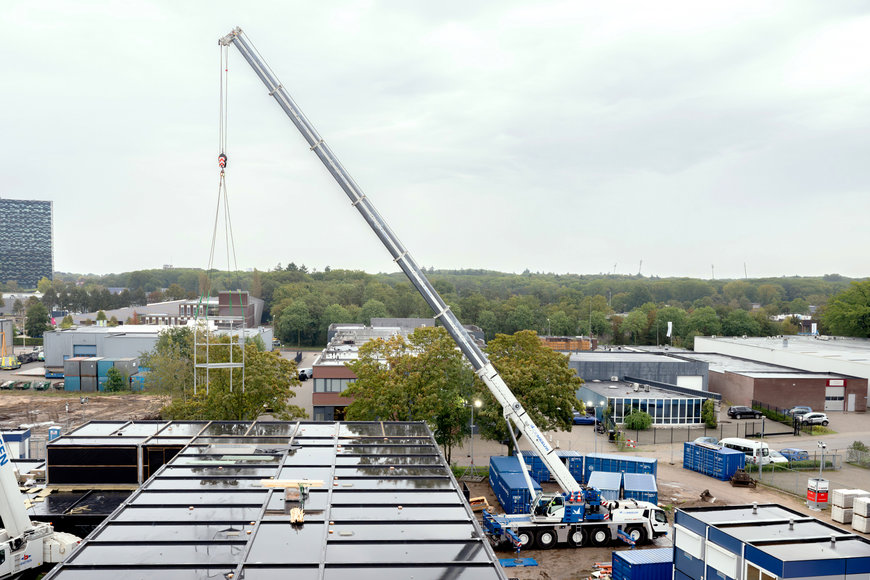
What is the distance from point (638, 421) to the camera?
38156 millimetres

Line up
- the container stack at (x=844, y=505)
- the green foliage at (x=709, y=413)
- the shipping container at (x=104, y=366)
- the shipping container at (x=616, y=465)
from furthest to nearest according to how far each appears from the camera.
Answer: the shipping container at (x=104, y=366) → the green foliage at (x=709, y=413) → the shipping container at (x=616, y=465) → the container stack at (x=844, y=505)

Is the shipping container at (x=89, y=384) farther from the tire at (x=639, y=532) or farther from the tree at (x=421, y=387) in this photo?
the tire at (x=639, y=532)

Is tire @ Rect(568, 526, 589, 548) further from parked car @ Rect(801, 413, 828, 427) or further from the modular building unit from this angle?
parked car @ Rect(801, 413, 828, 427)

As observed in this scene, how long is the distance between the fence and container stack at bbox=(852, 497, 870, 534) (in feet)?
40.2

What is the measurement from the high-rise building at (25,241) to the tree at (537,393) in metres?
206

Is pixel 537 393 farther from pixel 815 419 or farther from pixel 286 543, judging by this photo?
pixel 815 419

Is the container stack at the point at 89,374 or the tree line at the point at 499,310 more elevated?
the tree line at the point at 499,310

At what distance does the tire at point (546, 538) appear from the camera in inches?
826

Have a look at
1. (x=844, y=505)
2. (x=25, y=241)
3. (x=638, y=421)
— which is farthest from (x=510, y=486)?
(x=25, y=241)

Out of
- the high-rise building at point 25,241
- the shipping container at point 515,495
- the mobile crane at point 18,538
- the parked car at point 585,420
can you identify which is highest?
the high-rise building at point 25,241

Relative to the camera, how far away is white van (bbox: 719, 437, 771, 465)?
103ft

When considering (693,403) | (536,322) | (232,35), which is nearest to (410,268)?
(232,35)

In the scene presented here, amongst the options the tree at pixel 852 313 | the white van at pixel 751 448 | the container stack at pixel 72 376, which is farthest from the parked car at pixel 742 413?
the container stack at pixel 72 376

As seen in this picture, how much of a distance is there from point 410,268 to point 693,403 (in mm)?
28154
